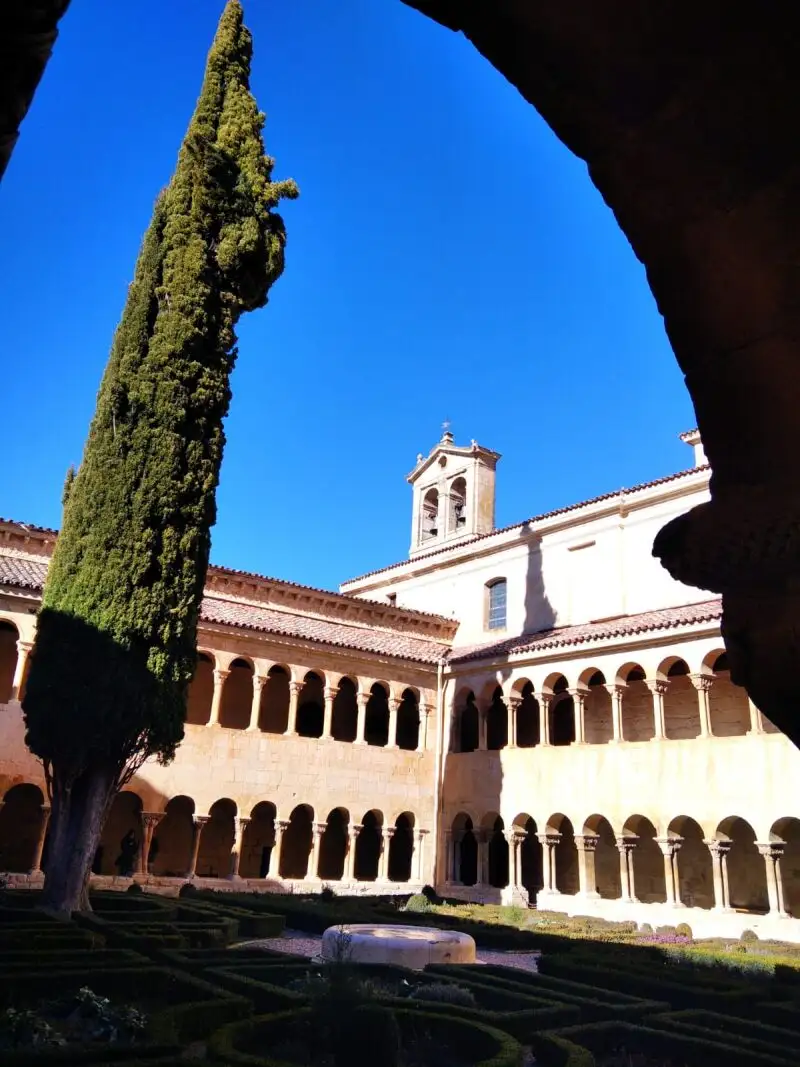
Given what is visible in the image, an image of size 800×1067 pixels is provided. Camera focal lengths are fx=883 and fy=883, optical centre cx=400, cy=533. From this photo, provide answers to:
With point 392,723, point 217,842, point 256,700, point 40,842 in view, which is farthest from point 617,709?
point 40,842

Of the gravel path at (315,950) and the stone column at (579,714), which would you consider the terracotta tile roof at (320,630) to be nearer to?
the stone column at (579,714)

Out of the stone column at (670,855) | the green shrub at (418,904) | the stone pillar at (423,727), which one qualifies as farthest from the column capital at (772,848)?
the stone pillar at (423,727)

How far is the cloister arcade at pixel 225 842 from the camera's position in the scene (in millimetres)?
20312

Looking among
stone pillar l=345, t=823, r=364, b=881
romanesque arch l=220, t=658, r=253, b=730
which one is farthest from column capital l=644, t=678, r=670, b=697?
romanesque arch l=220, t=658, r=253, b=730

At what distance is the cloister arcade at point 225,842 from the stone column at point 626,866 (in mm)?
5866

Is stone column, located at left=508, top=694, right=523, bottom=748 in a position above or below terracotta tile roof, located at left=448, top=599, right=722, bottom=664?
below

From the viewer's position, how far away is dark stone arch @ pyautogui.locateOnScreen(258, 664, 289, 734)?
2436 cm

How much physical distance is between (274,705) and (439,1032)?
59.5 feet

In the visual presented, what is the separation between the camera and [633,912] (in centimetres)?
1919

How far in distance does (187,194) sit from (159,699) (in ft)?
29.0

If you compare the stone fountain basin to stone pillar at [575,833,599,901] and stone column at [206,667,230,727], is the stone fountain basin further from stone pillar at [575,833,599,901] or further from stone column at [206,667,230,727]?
stone column at [206,667,230,727]

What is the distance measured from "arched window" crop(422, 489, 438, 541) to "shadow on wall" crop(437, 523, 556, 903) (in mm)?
6988

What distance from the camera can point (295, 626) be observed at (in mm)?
23828

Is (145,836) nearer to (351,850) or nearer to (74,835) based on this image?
(351,850)
